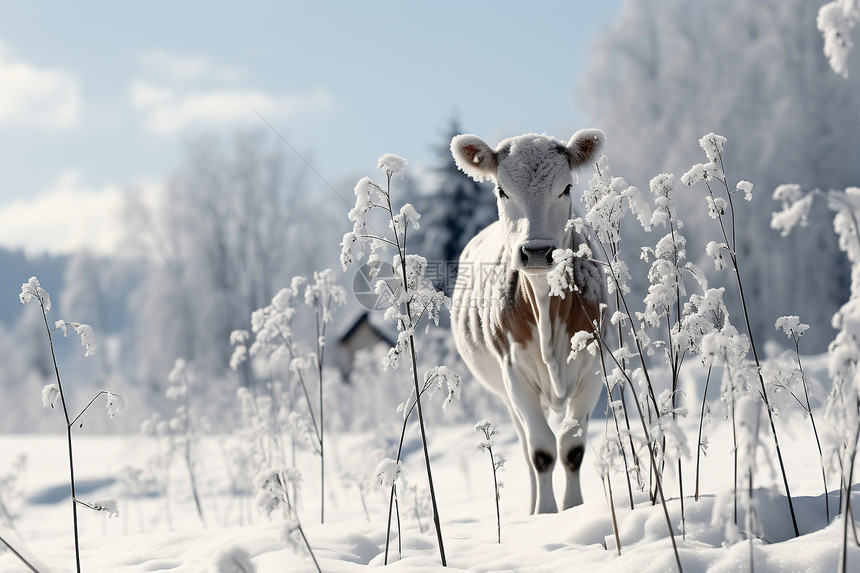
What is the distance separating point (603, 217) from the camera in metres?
2.62

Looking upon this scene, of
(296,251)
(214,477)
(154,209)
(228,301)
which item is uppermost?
(154,209)

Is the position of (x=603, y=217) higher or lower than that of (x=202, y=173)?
lower

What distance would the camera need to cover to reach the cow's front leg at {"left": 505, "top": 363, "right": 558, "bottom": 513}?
408 cm

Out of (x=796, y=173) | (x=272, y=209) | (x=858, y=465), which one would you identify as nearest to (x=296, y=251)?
(x=272, y=209)

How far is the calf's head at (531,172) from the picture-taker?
3.94 metres

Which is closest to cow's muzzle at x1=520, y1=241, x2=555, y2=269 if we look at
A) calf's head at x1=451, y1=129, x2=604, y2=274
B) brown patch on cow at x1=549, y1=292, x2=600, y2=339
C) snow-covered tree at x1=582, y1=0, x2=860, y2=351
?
calf's head at x1=451, y1=129, x2=604, y2=274

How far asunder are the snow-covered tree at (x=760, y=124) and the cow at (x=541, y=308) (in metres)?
11.6

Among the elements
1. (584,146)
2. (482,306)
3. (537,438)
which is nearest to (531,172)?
(584,146)

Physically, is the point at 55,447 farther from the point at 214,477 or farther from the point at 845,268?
the point at 845,268

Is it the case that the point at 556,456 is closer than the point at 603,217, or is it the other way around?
the point at 603,217

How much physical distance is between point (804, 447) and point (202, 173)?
2363 cm

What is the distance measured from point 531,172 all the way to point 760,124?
14055mm

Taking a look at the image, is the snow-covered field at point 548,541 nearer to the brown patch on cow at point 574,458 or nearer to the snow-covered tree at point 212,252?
the brown patch on cow at point 574,458

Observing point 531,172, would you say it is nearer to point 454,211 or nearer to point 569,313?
point 569,313
